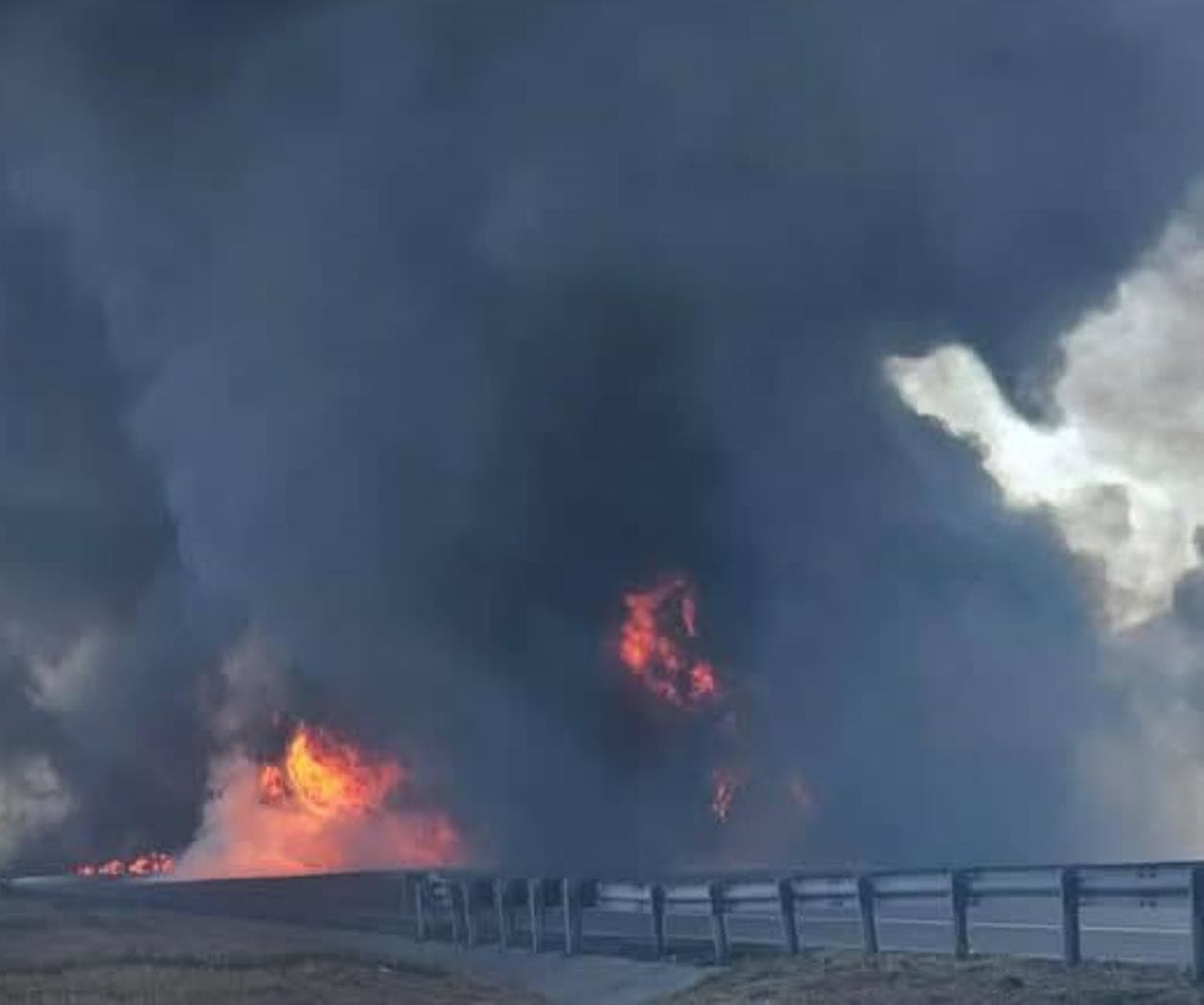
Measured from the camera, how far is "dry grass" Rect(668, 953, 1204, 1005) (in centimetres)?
2216

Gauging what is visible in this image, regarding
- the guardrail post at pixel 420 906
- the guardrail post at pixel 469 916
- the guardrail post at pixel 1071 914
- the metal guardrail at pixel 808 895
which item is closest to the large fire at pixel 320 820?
the guardrail post at pixel 420 906

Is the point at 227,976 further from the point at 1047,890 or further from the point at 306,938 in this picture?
the point at 1047,890

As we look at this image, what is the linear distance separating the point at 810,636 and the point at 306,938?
116 feet

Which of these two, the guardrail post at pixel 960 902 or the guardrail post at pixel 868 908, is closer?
the guardrail post at pixel 960 902

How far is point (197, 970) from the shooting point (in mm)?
34844

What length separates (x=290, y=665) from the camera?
247 ft

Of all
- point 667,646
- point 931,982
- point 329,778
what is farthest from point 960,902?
point 329,778

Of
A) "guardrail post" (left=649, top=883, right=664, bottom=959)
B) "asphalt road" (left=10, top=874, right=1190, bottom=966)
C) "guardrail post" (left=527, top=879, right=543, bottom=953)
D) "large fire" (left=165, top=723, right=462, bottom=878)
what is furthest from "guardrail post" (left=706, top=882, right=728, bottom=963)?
"large fire" (left=165, top=723, right=462, bottom=878)

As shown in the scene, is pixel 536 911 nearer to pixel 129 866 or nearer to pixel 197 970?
pixel 197 970

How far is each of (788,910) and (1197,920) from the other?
8771mm

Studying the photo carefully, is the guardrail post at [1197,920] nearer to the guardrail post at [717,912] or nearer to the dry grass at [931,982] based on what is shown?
the dry grass at [931,982]

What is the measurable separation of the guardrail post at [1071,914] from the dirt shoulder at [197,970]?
9.98 metres

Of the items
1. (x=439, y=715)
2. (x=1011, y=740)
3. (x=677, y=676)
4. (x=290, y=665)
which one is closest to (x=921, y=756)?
(x=1011, y=740)

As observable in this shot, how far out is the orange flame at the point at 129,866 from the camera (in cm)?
9019
